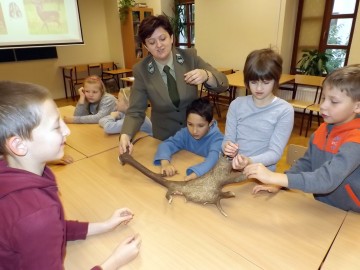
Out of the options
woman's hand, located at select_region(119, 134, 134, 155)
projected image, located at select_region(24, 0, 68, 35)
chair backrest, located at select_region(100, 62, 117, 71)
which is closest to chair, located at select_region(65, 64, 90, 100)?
chair backrest, located at select_region(100, 62, 117, 71)

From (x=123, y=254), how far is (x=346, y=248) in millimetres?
751

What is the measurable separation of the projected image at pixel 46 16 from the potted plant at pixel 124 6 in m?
1.98

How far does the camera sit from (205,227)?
3.32 ft

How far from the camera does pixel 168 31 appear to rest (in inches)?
64.6

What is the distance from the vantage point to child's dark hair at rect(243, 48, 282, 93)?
4.30 ft

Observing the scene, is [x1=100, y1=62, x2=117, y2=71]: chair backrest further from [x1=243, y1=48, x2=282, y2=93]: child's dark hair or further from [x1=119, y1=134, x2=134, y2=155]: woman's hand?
[x1=243, y1=48, x2=282, y2=93]: child's dark hair

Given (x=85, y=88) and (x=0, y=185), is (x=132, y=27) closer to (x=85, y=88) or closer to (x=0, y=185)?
(x=85, y=88)

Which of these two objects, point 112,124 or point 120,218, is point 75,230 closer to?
point 120,218

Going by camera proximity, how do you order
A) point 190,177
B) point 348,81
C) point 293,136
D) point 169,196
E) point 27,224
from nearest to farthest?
point 27,224 < point 348,81 < point 169,196 < point 190,177 < point 293,136

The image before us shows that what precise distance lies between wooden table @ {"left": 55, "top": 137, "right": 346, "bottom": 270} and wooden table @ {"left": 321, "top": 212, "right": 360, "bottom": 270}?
2 centimetres

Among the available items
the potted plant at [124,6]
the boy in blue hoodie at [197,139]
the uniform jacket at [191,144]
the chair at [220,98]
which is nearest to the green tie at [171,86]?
the boy in blue hoodie at [197,139]

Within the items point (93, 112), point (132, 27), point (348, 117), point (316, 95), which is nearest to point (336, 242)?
point (348, 117)

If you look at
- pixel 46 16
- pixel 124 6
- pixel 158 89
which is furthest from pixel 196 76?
pixel 124 6

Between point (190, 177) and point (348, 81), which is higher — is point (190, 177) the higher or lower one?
the lower one
